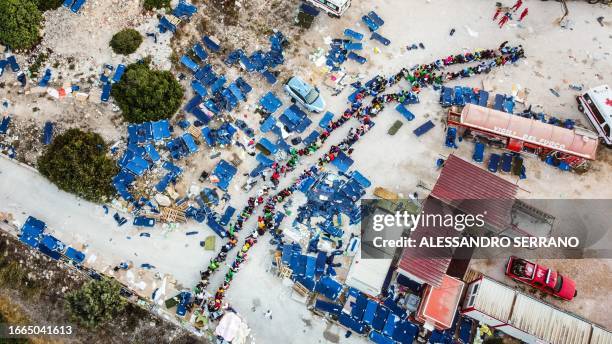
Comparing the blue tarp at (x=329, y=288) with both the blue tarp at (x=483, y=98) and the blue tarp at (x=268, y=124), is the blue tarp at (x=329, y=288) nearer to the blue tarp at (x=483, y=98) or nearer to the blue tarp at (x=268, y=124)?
the blue tarp at (x=268, y=124)

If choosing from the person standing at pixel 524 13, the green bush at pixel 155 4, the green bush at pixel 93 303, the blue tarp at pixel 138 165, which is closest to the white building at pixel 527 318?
the person standing at pixel 524 13

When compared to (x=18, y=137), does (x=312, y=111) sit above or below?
above

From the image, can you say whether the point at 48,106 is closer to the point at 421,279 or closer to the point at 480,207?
the point at 421,279

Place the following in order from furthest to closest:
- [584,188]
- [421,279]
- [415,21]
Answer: [415,21] → [584,188] → [421,279]

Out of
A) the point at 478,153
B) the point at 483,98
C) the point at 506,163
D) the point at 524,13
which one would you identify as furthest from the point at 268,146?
the point at 524,13

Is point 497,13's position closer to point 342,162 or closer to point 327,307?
point 342,162

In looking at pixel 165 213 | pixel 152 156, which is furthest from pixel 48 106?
pixel 165 213
